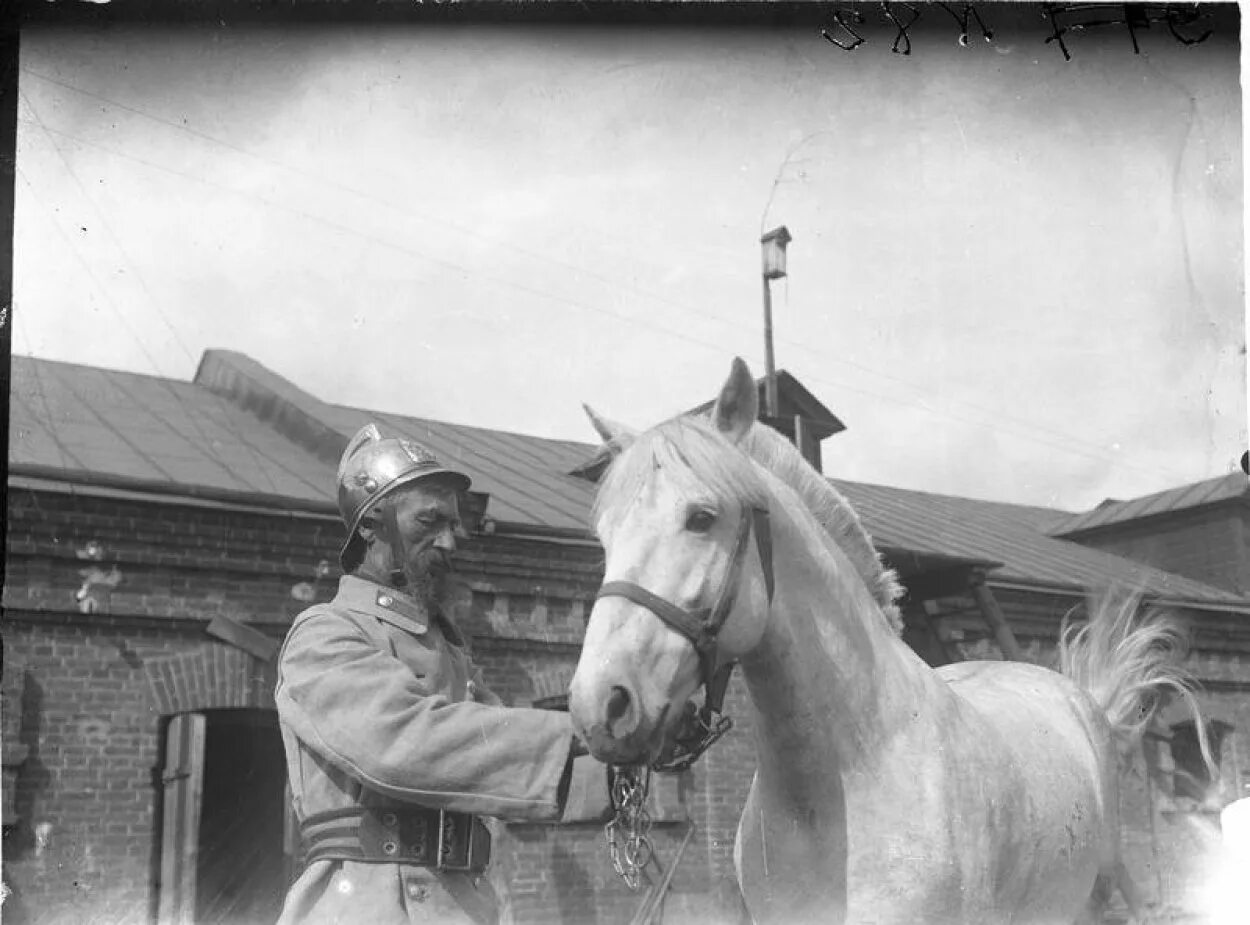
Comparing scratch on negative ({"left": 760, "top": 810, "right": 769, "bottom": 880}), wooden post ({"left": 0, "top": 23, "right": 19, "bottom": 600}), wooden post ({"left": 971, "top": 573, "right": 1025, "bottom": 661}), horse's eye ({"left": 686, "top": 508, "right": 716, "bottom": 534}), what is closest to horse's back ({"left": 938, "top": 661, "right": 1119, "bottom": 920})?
scratch on negative ({"left": 760, "top": 810, "right": 769, "bottom": 880})

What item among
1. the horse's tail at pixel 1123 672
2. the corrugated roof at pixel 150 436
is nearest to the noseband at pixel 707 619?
the horse's tail at pixel 1123 672

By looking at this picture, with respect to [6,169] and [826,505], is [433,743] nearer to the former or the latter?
[826,505]

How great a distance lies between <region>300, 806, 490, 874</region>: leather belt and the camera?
2.90 metres

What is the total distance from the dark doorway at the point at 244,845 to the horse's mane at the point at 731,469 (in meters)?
5.75

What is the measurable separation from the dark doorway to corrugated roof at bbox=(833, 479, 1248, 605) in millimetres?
4604

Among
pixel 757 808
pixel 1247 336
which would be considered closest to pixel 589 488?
pixel 1247 336

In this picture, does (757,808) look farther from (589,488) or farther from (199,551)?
(589,488)

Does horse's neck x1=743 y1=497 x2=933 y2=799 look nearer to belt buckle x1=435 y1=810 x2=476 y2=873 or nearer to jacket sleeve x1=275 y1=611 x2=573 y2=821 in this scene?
jacket sleeve x1=275 y1=611 x2=573 y2=821

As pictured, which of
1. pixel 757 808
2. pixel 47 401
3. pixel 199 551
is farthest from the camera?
pixel 199 551

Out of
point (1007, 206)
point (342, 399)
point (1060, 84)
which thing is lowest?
point (342, 399)

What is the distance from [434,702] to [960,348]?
330 centimetres

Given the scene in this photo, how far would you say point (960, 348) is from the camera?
536 centimetres

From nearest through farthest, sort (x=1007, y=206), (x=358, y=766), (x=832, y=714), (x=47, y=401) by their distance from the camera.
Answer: (x=358, y=766), (x=832, y=714), (x=1007, y=206), (x=47, y=401)

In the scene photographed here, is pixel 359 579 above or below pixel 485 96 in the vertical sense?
below
